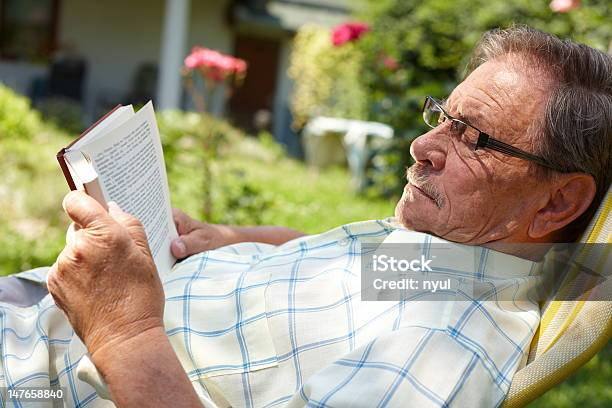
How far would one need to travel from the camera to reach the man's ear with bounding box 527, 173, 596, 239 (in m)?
1.72

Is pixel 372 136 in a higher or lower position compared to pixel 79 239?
lower

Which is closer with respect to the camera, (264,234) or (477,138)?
(477,138)

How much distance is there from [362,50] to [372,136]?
Result: 1.43 meters

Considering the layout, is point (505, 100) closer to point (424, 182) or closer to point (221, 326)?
point (424, 182)

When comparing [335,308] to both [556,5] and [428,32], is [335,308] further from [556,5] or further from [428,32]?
[428,32]

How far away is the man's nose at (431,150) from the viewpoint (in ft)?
5.81

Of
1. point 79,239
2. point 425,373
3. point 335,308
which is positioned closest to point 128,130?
point 79,239

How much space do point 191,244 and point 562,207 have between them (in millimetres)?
935

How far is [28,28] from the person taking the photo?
1355cm

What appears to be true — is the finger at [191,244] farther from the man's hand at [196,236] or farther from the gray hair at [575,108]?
the gray hair at [575,108]

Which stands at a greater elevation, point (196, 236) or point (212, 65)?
point (212, 65)

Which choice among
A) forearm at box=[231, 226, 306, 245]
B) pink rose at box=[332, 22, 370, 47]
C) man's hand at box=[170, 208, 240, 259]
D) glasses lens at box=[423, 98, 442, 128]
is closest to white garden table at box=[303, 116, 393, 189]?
pink rose at box=[332, 22, 370, 47]

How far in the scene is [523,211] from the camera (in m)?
1.72

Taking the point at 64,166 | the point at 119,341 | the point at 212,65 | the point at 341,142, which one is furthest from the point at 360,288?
the point at 341,142
